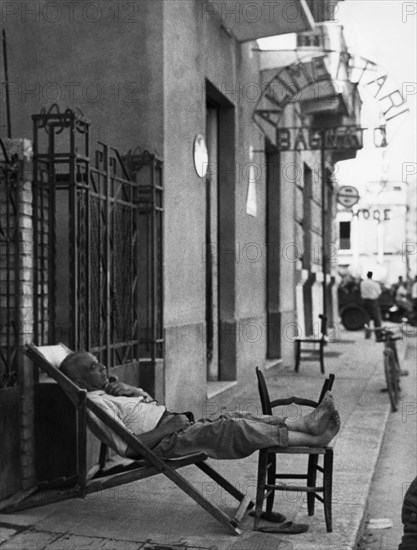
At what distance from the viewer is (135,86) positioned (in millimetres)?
8258

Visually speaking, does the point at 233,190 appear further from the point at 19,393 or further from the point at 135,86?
the point at 19,393

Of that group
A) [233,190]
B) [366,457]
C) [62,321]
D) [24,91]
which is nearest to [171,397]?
[62,321]

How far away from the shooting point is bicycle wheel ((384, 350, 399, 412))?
11148 millimetres

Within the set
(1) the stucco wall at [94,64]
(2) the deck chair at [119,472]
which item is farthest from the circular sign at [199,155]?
(2) the deck chair at [119,472]

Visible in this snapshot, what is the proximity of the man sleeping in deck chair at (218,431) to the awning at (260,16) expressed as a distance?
581 centimetres

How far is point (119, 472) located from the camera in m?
5.57

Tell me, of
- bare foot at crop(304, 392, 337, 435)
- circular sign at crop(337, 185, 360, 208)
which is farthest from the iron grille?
circular sign at crop(337, 185, 360, 208)

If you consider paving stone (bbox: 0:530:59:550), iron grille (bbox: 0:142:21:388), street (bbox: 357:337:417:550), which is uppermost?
iron grille (bbox: 0:142:21:388)

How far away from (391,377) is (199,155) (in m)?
3.89

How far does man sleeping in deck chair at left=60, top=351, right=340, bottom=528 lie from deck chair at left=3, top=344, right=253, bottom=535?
8 centimetres

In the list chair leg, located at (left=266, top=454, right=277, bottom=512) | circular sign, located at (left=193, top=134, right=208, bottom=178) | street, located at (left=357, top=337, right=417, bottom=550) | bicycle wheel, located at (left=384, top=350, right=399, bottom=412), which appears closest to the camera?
chair leg, located at (left=266, top=454, right=277, bottom=512)

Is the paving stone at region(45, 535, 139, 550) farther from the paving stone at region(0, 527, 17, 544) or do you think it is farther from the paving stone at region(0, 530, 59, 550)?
the paving stone at region(0, 527, 17, 544)

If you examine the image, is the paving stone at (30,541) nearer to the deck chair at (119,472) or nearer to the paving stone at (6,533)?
the paving stone at (6,533)

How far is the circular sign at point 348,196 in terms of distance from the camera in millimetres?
23609
